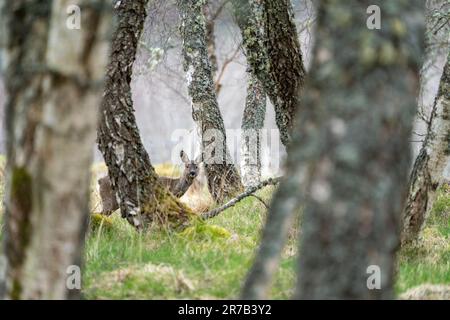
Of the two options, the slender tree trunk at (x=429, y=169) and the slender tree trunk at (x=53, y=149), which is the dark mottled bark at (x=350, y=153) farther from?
the slender tree trunk at (x=429, y=169)

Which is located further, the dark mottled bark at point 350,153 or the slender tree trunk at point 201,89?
the slender tree trunk at point 201,89

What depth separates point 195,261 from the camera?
5.33 metres

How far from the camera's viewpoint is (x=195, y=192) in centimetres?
1221

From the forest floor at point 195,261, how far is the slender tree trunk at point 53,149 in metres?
1.35

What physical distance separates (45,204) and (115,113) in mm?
3581

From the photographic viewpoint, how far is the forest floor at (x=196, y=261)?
4.54 m

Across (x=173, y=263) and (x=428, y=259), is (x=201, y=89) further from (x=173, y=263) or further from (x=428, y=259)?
(x=173, y=263)

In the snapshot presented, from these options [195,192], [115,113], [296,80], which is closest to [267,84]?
[296,80]

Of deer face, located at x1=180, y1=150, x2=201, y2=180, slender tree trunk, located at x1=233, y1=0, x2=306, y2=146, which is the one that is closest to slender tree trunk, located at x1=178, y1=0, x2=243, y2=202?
deer face, located at x1=180, y1=150, x2=201, y2=180

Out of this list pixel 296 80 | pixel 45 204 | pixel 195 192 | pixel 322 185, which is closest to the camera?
pixel 322 185

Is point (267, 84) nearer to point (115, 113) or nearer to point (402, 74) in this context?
point (115, 113)

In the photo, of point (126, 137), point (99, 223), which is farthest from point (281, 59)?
point (99, 223)

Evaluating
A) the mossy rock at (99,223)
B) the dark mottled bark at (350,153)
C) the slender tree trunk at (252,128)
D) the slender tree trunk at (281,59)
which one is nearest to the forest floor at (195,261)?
the mossy rock at (99,223)
